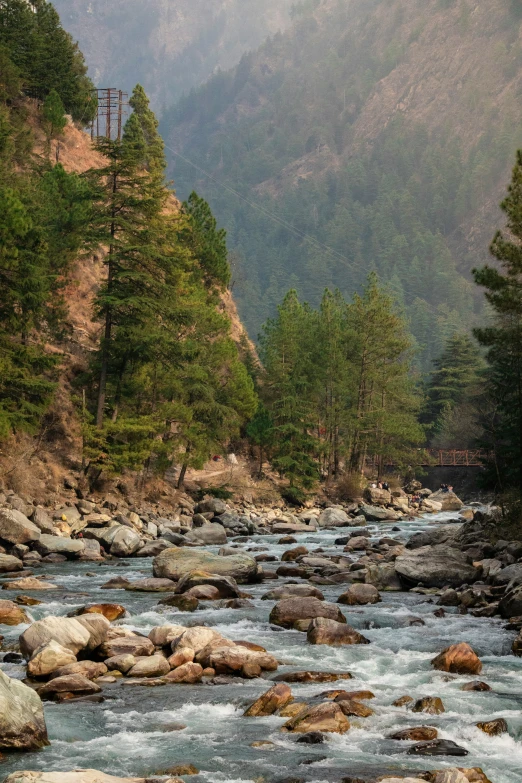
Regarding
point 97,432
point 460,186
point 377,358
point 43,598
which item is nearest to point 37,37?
point 377,358

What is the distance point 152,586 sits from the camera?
1811cm

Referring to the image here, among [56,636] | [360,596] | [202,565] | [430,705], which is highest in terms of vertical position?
[202,565]

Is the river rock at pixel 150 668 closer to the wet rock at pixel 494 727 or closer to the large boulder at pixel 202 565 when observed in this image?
the wet rock at pixel 494 727

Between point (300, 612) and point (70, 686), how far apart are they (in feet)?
17.8

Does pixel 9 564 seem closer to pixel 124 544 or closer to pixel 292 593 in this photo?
pixel 124 544

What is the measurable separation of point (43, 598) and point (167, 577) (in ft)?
12.2

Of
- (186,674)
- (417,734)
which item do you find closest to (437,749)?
(417,734)

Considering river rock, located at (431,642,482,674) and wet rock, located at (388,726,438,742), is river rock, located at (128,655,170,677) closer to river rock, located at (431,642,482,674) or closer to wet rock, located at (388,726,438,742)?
wet rock, located at (388,726,438,742)

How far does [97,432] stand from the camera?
31.5 m

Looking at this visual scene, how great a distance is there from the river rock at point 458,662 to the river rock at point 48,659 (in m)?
5.30

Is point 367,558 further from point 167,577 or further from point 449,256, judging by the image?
point 449,256

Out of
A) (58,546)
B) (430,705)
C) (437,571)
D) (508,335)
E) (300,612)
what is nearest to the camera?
(430,705)

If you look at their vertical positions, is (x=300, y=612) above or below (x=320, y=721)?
above

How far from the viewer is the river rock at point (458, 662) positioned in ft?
38.0
